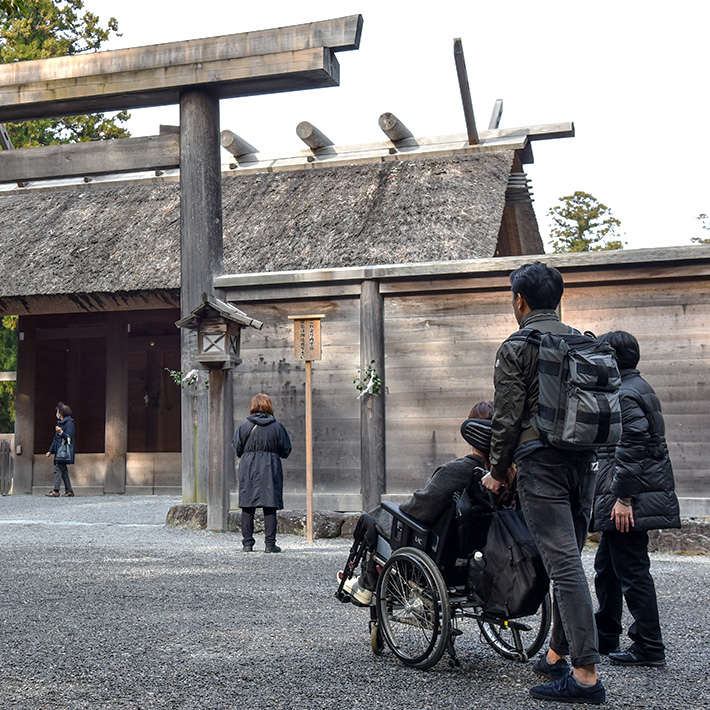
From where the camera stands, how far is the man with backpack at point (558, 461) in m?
3.27

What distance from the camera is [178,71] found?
955 centimetres

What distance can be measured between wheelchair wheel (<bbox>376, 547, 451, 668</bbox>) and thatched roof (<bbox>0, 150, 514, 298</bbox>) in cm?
827

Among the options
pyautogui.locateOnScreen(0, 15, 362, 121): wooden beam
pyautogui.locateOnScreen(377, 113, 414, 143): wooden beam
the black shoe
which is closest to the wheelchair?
the black shoe

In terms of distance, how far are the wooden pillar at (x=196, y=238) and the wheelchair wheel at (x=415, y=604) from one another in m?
5.52

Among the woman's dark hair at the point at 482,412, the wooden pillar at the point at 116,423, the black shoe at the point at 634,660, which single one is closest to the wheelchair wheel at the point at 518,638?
the black shoe at the point at 634,660

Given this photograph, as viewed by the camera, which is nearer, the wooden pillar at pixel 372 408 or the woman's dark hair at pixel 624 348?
the woman's dark hair at pixel 624 348

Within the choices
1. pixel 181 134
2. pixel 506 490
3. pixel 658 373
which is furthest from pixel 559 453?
pixel 181 134

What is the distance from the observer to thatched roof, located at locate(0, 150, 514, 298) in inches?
493

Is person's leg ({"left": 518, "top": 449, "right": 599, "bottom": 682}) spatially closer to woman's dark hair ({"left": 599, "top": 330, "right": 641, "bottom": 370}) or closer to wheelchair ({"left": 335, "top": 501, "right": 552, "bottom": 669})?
wheelchair ({"left": 335, "top": 501, "right": 552, "bottom": 669})

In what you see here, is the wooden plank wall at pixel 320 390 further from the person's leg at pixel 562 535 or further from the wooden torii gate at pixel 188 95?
the person's leg at pixel 562 535

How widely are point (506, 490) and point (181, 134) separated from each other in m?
6.97

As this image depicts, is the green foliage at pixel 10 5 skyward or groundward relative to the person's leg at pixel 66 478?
skyward

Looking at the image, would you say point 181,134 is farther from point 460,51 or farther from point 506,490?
point 506,490

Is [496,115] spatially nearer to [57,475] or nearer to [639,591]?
[57,475]
